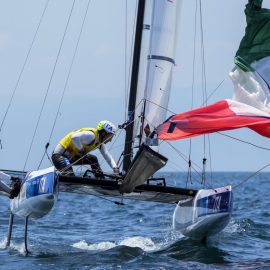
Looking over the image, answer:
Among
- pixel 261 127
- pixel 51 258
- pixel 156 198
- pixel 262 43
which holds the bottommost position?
pixel 51 258

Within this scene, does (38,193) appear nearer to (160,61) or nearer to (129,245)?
(129,245)

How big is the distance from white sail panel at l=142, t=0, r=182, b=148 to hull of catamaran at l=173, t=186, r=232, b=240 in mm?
1384

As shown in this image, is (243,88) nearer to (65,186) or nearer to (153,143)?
(153,143)

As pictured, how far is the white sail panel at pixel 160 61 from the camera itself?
440 inches

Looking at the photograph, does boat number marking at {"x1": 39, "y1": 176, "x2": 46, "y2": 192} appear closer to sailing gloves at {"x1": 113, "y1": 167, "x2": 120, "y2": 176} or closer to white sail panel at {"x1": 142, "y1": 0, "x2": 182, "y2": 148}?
sailing gloves at {"x1": 113, "y1": 167, "x2": 120, "y2": 176}

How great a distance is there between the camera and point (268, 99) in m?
9.53

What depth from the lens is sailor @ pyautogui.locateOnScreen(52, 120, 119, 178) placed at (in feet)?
33.5

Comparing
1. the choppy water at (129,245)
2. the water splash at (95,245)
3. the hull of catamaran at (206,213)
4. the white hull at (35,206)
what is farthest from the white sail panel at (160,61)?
the white hull at (35,206)

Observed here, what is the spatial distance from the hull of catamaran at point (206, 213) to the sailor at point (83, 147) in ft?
3.44

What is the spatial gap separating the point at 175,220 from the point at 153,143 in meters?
1.56

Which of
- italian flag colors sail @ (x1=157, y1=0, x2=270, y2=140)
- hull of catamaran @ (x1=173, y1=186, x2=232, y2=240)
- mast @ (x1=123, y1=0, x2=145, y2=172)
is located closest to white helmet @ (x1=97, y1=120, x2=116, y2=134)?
Answer: mast @ (x1=123, y1=0, x2=145, y2=172)

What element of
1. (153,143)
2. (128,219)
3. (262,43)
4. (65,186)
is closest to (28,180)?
(65,186)

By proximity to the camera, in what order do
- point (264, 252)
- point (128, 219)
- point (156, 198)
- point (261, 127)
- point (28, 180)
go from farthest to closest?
1. point (128, 219)
2. point (156, 198)
3. point (264, 252)
4. point (28, 180)
5. point (261, 127)

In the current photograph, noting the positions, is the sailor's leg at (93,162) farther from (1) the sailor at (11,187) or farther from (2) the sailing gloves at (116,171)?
(1) the sailor at (11,187)
